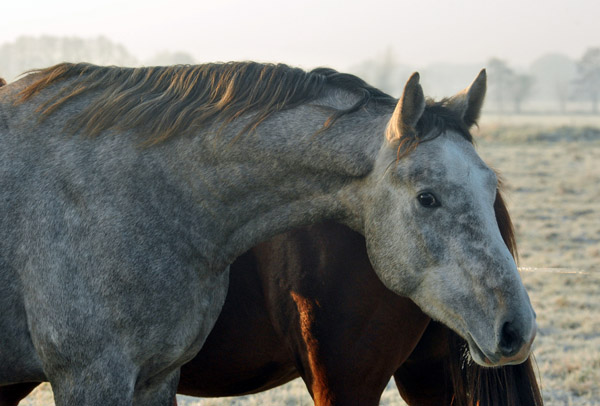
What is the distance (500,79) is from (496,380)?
97820mm

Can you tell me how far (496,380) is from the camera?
10.4ft

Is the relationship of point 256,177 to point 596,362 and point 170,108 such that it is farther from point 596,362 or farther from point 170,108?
point 596,362

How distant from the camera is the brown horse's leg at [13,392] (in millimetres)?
3631

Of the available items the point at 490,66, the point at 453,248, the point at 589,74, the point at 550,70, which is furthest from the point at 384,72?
the point at 453,248

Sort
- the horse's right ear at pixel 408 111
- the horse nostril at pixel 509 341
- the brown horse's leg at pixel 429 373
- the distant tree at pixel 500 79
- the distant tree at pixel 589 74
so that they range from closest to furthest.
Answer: the horse nostril at pixel 509 341 < the horse's right ear at pixel 408 111 < the brown horse's leg at pixel 429 373 < the distant tree at pixel 589 74 < the distant tree at pixel 500 79

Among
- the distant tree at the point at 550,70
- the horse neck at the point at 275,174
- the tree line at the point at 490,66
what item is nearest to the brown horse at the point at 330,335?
the horse neck at the point at 275,174

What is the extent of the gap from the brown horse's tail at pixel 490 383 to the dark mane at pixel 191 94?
52.1 inches

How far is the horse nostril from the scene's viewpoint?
233 centimetres

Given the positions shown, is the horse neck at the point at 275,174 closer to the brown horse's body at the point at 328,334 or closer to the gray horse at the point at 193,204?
the gray horse at the point at 193,204

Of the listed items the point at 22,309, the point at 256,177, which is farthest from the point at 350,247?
the point at 22,309

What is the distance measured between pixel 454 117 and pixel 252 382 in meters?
1.70

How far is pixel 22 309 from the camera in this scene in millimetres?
2645

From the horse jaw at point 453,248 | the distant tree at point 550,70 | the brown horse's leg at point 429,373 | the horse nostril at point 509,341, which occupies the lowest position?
the distant tree at point 550,70

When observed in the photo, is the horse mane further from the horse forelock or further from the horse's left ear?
the horse forelock
